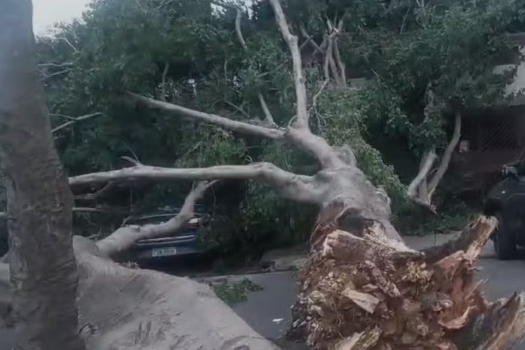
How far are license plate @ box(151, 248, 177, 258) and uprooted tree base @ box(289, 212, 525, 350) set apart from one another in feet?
18.4

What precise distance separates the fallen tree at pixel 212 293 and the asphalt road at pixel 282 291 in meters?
1.66

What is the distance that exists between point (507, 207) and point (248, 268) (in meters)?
3.00

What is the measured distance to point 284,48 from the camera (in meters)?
11.3

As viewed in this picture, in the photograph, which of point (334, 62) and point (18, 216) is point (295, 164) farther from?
point (18, 216)

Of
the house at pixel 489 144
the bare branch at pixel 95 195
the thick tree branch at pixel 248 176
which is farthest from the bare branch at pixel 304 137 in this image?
the house at pixel 489 144

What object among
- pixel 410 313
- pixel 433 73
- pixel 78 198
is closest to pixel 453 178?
pixel 433 73

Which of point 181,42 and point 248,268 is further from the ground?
point 181,42

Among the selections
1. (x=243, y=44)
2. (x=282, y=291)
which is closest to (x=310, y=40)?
(x=243, y=44)

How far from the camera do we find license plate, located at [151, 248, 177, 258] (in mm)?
9988

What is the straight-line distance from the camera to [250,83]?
10531 mm

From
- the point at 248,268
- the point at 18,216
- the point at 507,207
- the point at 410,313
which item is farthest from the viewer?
the point at 248,268

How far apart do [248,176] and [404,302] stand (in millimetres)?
2893

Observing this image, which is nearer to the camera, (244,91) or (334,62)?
(244,91)

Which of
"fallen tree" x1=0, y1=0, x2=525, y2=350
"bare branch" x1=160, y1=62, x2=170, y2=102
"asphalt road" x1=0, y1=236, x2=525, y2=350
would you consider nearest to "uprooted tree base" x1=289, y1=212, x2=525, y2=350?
"fallen tree" x1=0, y1=0, x2=525, y2=350
